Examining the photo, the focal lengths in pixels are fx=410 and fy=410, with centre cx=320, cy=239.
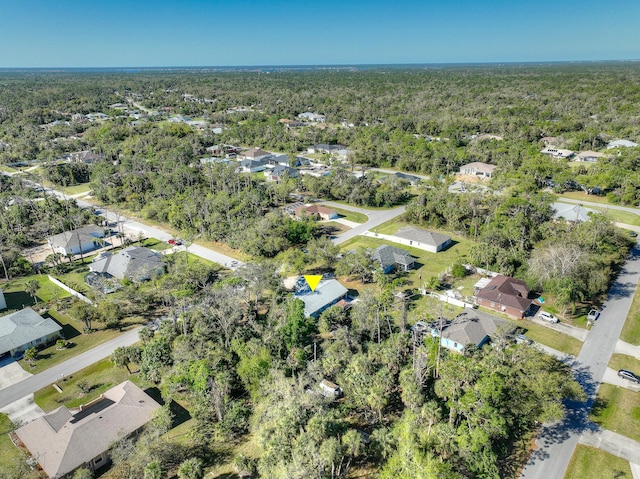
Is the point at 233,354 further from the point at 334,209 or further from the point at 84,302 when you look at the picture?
the point at 334,209

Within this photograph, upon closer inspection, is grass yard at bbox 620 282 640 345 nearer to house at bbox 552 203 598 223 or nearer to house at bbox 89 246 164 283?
house at bbox 552 203 598 223

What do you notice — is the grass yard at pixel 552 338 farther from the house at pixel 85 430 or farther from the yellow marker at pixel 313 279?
the house at pixel 85 430

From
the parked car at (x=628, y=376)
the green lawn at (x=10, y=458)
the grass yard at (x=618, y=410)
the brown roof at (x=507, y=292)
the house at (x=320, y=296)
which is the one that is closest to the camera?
the green lawn at (x=10, y=458)

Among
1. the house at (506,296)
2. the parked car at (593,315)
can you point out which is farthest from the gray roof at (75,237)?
the parked car at (593,315)

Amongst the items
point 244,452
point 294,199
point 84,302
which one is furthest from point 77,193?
point 244,452

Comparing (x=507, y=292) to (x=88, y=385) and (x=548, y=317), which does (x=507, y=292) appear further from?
(x=88, y=385)
